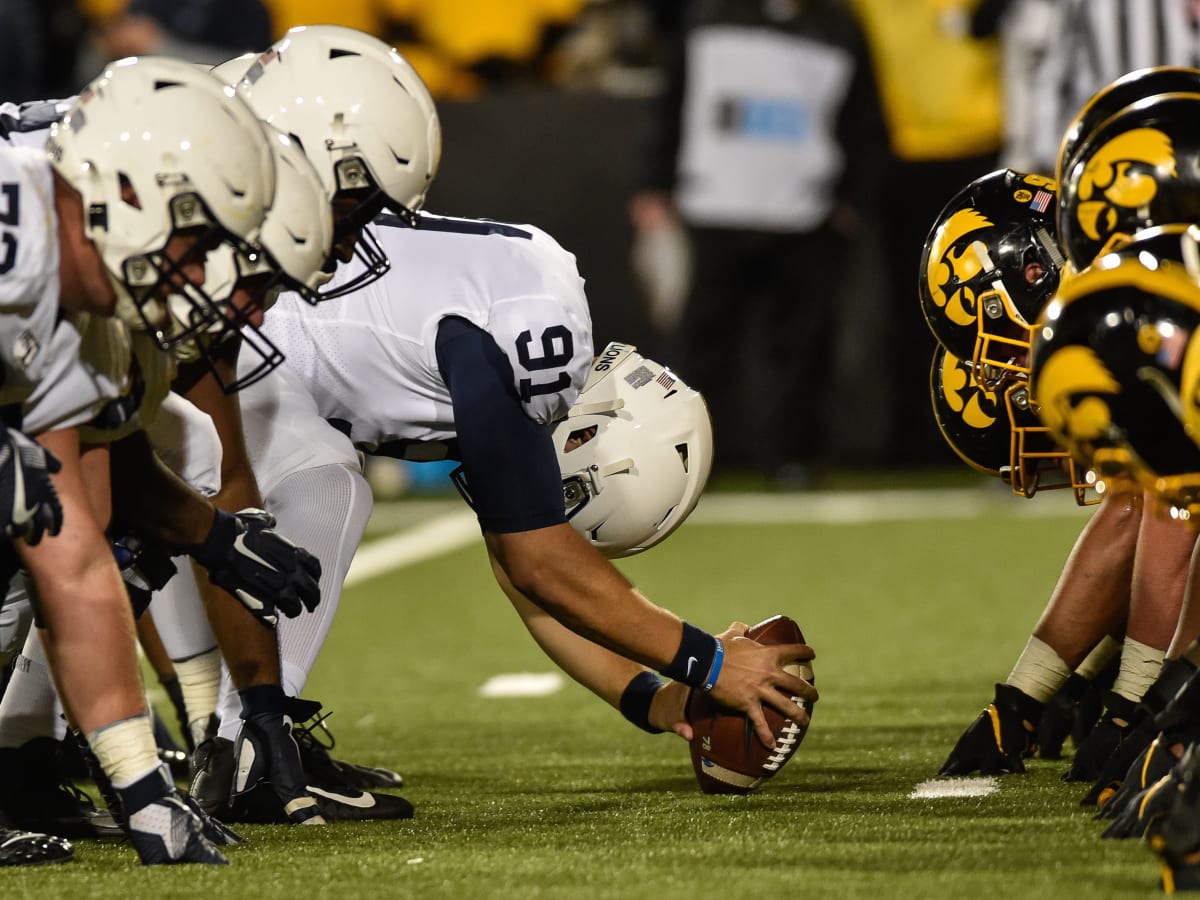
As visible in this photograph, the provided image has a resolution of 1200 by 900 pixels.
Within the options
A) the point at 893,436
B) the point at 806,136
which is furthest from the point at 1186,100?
the point at 893,436

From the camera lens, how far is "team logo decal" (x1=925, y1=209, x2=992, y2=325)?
135 inches

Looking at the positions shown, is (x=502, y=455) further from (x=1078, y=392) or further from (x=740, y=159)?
(x=740, y=159)

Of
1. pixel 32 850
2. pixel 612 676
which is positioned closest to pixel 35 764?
pixel 32 850

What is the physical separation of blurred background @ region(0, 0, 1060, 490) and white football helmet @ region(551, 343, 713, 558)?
4361 mm

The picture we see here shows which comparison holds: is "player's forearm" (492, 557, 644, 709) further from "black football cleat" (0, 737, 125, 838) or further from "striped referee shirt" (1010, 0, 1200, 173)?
"striped referee shirt" (1010, 0, 1200, 173)

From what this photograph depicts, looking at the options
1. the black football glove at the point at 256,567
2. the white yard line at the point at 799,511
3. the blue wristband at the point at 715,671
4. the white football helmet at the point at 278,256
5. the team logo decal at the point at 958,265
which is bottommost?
the white yard line at the point at 799,511

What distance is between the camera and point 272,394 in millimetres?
3678

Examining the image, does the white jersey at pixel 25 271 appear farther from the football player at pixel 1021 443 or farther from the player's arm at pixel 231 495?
the football player at pixel 1021 443

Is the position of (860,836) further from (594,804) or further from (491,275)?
(491,275)

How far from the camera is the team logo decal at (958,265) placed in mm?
3420

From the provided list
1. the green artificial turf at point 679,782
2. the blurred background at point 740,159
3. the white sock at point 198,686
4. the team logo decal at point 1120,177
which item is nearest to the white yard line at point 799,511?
the blurred background at point 740,159

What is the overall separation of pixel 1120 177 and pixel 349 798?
5.11 ft

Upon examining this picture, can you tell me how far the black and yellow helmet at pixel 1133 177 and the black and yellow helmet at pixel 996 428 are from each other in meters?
0.53

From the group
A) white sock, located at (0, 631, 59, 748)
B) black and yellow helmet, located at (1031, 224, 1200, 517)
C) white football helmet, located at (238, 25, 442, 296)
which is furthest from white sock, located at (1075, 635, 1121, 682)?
white sock, located at (0, 631, 59, 748)
